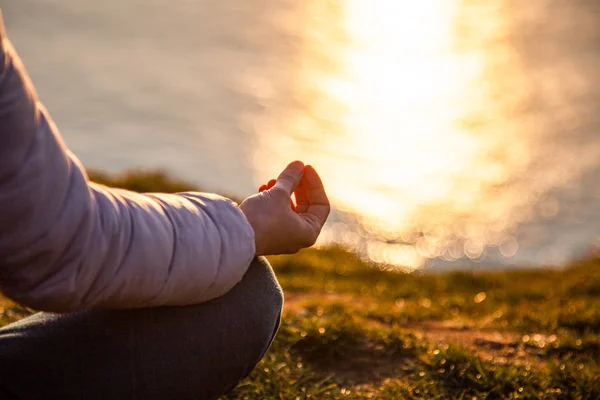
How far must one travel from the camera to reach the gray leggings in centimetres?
228

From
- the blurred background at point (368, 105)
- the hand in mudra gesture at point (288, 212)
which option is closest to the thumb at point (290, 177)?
the hand in mudra gesture at point (288, 212)

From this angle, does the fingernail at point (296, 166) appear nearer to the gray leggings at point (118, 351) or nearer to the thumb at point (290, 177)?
the thumb at point (290, 177)

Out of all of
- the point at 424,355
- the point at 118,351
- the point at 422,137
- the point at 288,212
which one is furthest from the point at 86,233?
the point at 422,137

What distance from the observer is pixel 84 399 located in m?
2.32

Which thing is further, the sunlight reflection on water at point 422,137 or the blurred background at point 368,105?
the blurred background at point 368,105

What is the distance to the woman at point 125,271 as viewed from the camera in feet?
5.63

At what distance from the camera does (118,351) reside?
2.28m

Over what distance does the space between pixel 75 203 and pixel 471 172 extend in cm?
1972

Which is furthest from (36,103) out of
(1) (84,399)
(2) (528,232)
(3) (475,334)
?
(2) (528,232)

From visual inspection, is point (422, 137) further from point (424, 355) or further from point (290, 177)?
point (290, 177)

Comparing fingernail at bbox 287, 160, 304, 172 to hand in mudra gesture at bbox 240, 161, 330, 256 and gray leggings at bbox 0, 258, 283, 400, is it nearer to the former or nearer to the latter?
hand in mudra gesture at bbox 240, 161, 330, 256

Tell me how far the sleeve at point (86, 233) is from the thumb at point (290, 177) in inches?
12.9

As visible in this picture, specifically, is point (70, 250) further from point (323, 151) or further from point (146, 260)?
point (323, 151)

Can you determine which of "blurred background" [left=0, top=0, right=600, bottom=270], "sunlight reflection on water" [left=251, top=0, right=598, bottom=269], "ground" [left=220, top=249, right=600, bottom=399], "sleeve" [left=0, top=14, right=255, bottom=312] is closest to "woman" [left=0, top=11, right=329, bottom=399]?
"sleeve" [left=0, top=14, right=255, bottom=312]
